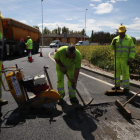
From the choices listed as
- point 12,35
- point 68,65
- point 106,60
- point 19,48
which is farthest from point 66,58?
point 19,48

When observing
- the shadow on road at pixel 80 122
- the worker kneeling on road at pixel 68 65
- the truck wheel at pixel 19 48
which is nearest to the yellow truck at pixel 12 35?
the truck wheel at pixel 19 48

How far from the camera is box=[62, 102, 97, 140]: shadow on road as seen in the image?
104 inches

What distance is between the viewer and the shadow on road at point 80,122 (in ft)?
8.71

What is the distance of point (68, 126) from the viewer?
284 cm

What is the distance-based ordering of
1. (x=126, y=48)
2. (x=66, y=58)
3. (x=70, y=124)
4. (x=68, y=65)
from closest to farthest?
(x=70, y=124) < (x=66, y=58) < (x=68, y=65) < (x=126, y=48)

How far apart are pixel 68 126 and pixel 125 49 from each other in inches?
118

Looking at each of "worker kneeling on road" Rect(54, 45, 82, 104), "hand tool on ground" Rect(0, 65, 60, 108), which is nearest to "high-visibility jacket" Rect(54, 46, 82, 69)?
"worker kneeling on road" Rect(54, 45, 82, 104)

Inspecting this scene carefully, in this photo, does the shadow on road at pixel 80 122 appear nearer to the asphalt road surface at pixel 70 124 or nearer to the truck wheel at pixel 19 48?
the asphalt road surface at pixel 70 124

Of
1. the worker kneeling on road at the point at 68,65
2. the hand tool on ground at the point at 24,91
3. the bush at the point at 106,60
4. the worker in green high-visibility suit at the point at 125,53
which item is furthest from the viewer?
the bush at the point at 106,60

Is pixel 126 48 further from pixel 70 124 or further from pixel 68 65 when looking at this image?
pixel 70 124

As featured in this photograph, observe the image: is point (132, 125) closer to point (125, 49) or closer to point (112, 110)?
point (112, 110)

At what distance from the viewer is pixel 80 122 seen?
2.97 meters

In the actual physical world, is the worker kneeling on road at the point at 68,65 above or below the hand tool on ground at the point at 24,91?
above

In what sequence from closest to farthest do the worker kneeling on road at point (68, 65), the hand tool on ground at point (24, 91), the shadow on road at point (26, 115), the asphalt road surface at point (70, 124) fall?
the asphalt road surface at point (70, 124) → the shadow on road at point (26, 115) → the hand tool on ground at point (24, 91) → the worker kneeling on road at point (68, 65)
